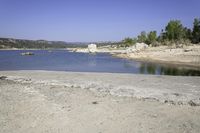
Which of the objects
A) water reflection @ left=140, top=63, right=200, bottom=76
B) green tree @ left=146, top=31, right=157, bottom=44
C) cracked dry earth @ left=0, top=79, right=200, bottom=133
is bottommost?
water reflection @ left=140, top=63, right=200, bottom=76

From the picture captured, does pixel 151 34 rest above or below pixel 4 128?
above

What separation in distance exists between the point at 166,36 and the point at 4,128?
419 feet

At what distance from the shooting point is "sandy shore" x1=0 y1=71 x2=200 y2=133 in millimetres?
11586

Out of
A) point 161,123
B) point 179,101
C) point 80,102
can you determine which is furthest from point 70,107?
point 179,101

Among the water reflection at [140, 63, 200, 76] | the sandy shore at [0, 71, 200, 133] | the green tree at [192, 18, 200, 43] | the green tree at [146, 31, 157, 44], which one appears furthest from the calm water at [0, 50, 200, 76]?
the green tree at [146, 31, 157, 44]

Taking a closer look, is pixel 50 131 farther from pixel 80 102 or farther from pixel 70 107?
pixel 80 102

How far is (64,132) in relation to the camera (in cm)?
1088

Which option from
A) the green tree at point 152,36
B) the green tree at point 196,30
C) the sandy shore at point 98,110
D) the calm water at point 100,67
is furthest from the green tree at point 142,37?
the sandy shore at point 98,110

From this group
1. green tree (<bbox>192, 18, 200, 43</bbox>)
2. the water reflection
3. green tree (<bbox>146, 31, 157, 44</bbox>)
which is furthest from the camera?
green tree (<bbox>146, 31, 157, 44</bbox>)

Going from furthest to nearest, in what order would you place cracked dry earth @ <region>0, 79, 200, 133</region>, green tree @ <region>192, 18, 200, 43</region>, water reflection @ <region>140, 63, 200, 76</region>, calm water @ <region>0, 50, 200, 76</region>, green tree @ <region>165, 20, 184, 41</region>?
green tree @ <region>165, 20, 184, 41</region> < green tree @ <region>192, 18, 200, 43</region> < calm water @ <region>0, 50, 200, 76</region> < water reflection @ <region>140, 63, 200, 76</region> < cracked dry earth @ <region>0, 79, 200, 133</region>

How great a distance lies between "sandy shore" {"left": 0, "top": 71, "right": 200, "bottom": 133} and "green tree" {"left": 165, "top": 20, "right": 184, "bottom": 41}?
10762 centimetres

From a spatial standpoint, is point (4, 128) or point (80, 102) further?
point (80, 102)

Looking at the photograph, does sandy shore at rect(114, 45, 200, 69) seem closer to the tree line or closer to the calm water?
the calm water

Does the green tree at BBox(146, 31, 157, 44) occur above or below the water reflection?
above
